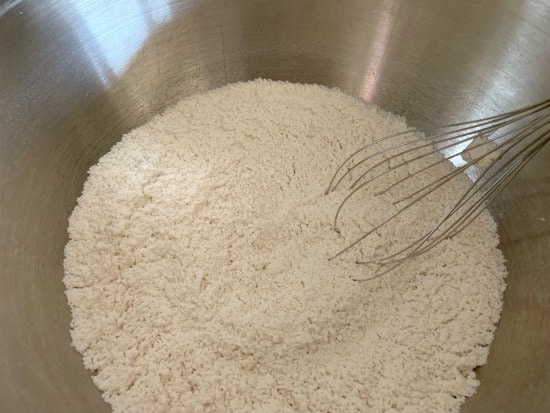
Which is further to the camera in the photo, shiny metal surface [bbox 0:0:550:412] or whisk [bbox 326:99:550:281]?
whisk [bbox 326:99:550:281]

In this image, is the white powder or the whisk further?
the whisk

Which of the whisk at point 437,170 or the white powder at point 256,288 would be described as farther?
the whisk at point 437,170

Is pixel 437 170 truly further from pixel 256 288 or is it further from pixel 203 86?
pixel 203 86

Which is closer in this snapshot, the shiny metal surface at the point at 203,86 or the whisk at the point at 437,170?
the shiny metal surface at the point at 203,86

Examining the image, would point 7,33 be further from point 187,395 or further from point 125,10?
point 187,395

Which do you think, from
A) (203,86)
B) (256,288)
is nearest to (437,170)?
(256,288)
